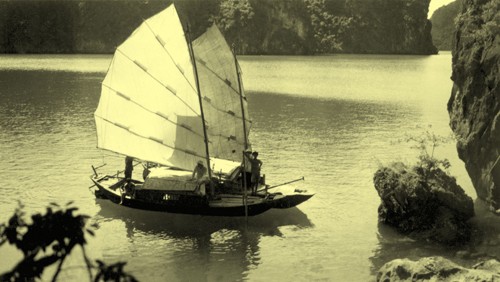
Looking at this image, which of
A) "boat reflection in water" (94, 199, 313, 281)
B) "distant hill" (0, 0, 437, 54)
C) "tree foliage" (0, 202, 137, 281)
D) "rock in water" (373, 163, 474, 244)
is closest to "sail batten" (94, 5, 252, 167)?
"boat reflection in water" (94, 199, 313, 281)

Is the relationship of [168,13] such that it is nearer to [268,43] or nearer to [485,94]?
[485,94]

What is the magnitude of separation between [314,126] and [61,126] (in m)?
16.9

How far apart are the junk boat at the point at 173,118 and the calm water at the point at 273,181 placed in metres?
0.86

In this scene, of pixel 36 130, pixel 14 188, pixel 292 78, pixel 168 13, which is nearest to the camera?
pixel 168 13

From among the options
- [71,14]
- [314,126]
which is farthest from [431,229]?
[71,14]

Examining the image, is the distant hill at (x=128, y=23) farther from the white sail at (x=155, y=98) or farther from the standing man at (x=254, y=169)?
the standing man at (x=254, y=169)

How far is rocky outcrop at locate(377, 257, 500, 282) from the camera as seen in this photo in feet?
44.7

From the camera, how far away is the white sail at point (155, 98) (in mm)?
23328

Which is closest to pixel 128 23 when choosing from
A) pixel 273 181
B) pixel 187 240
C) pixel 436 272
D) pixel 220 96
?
pixel 273 181

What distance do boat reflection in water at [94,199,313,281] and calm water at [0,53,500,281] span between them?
0.11ft

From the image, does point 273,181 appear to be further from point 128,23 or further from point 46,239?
point 128,23

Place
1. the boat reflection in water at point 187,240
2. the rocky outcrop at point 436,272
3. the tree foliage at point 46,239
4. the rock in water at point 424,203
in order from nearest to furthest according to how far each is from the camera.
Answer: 1. the tree foliage at point 46,239
2. the rocky outcrop at point 436,272
3. the boat reflection in water at point 187,240
4. the rock in water at point 424,203

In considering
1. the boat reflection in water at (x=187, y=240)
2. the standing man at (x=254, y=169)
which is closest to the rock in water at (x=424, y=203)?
the boat reflection in water at (x=187, y=240)

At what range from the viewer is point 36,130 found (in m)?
39.2
